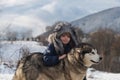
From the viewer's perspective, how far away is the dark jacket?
6.54 m

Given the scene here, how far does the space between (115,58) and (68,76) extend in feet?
62.1

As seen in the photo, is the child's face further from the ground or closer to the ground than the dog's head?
further from the ground

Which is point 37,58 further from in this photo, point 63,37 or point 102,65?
point 102,65

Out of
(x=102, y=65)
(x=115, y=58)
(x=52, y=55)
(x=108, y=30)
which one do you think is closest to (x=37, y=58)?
(x=52, y=55)

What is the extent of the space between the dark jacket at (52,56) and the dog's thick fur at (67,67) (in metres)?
0.07

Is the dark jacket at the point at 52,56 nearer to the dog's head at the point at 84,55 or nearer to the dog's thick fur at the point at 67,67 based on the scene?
the dog's thick fur at the point at 67,67

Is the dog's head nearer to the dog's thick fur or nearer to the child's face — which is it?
the dog's thick fur

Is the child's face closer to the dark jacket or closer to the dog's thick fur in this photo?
the dark jacket

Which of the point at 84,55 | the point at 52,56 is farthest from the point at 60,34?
the point at 84,55

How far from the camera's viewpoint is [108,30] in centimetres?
2875

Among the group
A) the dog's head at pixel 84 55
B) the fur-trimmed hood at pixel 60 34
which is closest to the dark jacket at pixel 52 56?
the fur-trimmed hood at pixel 60 34

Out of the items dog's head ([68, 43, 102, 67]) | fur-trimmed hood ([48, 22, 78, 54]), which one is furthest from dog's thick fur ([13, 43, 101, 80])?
fur-trimmed hood ([48, 22, 78, 54])

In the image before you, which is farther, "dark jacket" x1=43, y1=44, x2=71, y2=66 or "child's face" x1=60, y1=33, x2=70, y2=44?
"child's face" x1=60, y1=33, x2=70, y2=44

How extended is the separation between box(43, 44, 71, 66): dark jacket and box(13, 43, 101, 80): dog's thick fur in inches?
2.7
